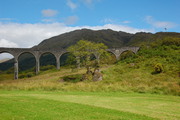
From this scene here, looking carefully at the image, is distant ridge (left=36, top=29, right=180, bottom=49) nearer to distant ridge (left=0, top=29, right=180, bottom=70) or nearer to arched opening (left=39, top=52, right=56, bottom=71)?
distant ridge (left=0, top=29, right=180, bottom=70)

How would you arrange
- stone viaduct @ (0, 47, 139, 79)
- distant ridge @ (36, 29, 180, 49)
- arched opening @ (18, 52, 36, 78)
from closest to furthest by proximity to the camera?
stone viaduct @ (0, 47, 139, 79) → arched opening @ (18, 52, 36, 78) → distant ridge @ (36, 29, 180, 49)

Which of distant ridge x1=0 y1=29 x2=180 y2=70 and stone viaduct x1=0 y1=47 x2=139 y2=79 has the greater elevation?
distant ridge x1=0 y1=29 x2=180 y2=70

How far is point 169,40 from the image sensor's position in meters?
44.2

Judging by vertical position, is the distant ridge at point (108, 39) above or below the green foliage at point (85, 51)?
above

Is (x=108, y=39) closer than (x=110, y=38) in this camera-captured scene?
Yes

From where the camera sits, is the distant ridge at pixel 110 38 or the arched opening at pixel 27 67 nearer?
the arched opening at pixel 27 67

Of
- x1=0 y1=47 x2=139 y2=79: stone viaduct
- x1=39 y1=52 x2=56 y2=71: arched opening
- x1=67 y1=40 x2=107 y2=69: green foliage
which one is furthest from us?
x1=39 y1=52 x2=56 y2=71: arched opening

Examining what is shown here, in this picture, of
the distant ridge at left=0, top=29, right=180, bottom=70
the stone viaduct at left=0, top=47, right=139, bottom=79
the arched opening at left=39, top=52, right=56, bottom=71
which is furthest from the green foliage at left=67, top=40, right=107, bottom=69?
the distant ridge at left=0, top=29, right=180, bottom=70

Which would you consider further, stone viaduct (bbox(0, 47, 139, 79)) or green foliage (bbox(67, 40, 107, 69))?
stone viaduct (bbox(0, 47, 139, 79))

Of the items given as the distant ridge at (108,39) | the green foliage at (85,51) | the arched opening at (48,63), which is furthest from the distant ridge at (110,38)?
the green foliage at (85,51)

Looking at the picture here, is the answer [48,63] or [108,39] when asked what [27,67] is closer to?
[48,63]

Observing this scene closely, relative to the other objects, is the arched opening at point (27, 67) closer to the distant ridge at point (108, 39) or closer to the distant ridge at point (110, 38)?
the distant ridge at point (108, 39)

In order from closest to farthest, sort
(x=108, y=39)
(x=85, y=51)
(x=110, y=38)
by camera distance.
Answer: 1. (x=85, y=51)
2. (x=108, y=39)
3. (x=110, y=38)

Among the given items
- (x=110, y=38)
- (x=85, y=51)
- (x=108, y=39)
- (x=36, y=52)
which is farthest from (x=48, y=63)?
(x=85, y=51)
